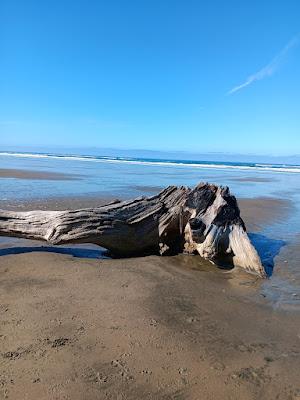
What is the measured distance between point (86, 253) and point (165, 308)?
8.15 ft

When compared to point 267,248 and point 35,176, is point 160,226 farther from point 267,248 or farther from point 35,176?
point 35,176

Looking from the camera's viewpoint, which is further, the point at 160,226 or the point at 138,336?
the point at 160,226

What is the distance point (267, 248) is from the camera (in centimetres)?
688

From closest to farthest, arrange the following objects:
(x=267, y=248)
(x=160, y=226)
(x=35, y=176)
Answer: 1. (x=160, y=226)
2. (x=267, y=248)
3. (x=35, y=176)

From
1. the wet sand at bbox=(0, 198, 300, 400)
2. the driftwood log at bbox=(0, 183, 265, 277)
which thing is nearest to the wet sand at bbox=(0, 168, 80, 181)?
the driftwood log at bbox=(0, 183, 265, 277)

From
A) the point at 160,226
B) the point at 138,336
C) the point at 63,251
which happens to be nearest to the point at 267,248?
the point at 160,226

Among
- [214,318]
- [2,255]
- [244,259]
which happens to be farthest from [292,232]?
[2,255]

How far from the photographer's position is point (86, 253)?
6.07 meters

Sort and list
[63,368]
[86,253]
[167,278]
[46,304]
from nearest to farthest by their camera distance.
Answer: [63,368] → [46,304] → [167,278] → [86,253]

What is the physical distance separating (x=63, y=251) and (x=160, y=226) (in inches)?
61.5

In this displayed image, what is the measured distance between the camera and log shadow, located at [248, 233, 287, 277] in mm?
5855

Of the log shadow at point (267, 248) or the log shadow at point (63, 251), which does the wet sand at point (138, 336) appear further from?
the log shadow at point (267, 248)

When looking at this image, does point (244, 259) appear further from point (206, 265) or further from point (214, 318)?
point (214, 318)

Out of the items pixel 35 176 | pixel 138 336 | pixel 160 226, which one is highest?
pixel 160 226
